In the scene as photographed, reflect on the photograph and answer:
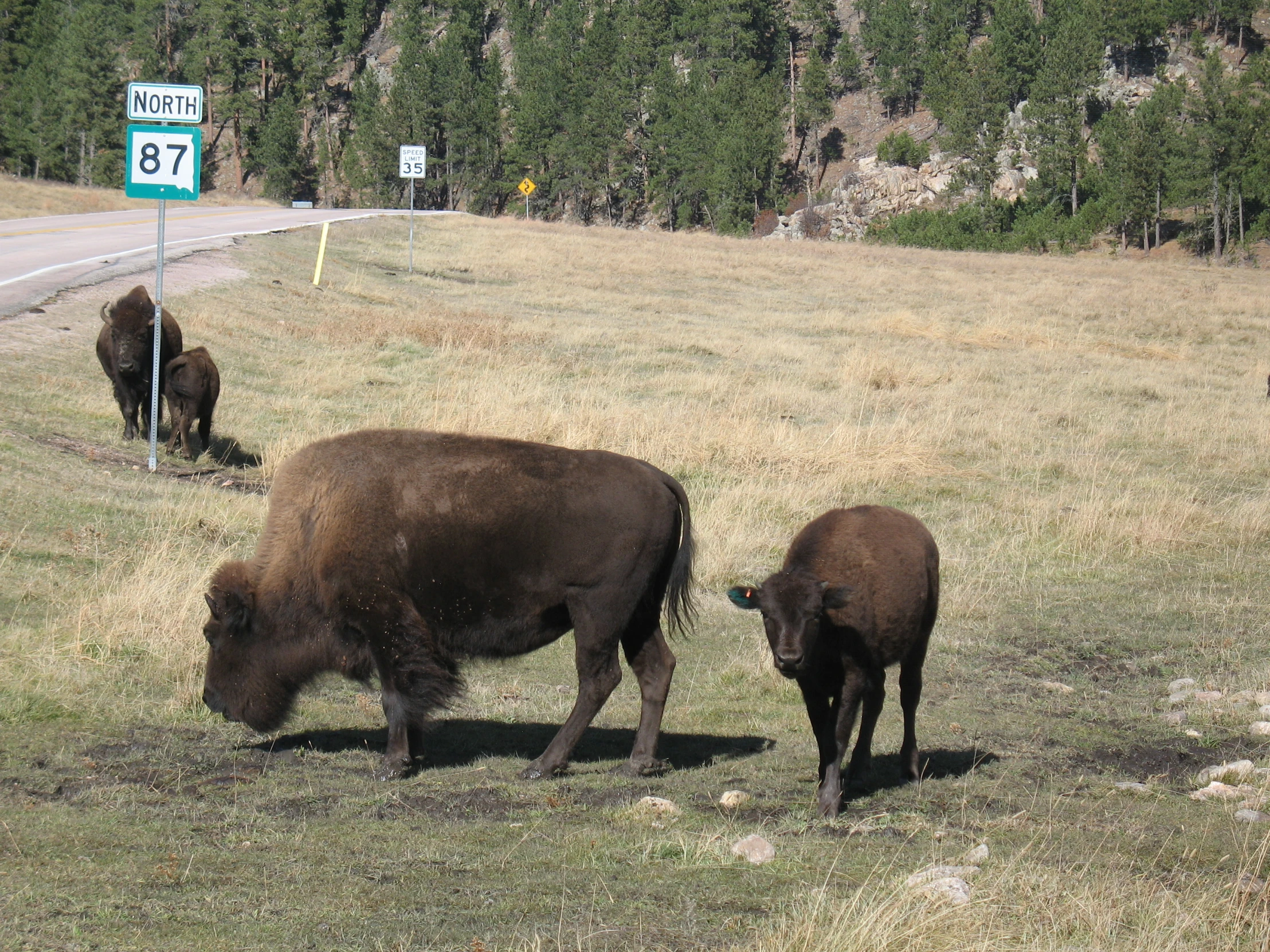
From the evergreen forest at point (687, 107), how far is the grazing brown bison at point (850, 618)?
76.7 m

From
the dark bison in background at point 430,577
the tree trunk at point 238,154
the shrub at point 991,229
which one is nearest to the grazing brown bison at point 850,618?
the dark bison in background at point 430,577

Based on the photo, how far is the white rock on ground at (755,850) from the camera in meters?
5.41

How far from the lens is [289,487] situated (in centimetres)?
704

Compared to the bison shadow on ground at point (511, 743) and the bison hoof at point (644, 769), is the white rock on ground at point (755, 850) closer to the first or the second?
the bison hoof at point (644, 769)

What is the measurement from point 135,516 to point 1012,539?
8.95 metres

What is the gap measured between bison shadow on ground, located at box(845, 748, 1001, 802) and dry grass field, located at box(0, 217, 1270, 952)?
0.04m

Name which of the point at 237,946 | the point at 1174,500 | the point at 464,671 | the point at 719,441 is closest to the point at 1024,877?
the point at 237,946

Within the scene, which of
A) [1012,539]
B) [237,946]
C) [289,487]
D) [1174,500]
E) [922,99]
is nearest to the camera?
[237,946]

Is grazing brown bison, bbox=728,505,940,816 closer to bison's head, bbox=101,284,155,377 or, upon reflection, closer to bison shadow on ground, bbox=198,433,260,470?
bison shadow on ground, bbox=198,433,260,470

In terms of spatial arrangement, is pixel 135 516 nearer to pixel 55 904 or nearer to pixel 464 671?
pixel 464 671

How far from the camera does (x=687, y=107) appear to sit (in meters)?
95.2

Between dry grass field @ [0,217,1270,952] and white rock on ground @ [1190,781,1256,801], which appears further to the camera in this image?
white rock on ground @ [1190,781,1256,801]

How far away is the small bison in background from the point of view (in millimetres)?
14703

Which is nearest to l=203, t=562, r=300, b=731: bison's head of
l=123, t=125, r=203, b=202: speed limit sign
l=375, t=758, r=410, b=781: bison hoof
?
l=375, t=758, r=410, b=781: bison hoof
